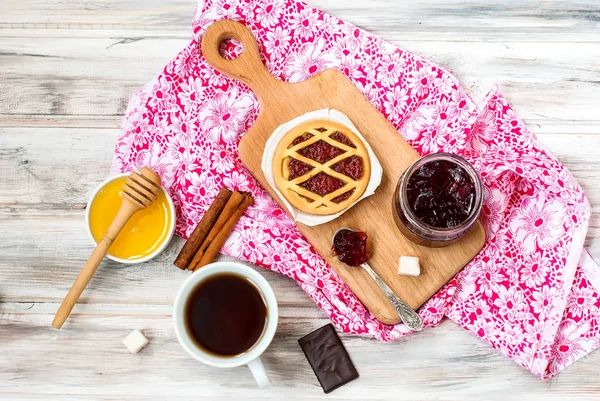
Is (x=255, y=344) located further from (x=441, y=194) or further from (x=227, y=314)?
(x=441, y=194)

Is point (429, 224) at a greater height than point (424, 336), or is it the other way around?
point (429, 224)

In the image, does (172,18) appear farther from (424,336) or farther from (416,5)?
(424,336)

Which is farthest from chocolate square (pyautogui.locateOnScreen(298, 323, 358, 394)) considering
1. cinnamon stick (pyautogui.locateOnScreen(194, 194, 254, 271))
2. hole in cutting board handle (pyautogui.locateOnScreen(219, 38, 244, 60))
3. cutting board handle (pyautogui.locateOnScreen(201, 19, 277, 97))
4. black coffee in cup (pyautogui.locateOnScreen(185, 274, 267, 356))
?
hole in cutting board handle (pyautogui.locateOnScreen(219, 38, 244, 60))

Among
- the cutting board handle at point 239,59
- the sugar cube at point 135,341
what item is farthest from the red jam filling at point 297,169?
the sugar cube at point 135,341

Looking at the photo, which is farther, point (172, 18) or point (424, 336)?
point (172, 18)

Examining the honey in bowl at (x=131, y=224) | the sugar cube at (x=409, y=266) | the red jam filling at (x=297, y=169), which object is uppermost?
the red jam filling at (x=297, y=169)

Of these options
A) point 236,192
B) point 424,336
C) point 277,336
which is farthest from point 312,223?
point 424,336

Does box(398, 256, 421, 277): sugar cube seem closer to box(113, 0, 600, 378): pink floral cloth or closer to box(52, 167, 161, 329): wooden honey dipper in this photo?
box(113, 0, 600, 378): pink floral cloth

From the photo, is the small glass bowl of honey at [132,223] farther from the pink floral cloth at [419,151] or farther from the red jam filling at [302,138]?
the red jam filling at [302,138]
